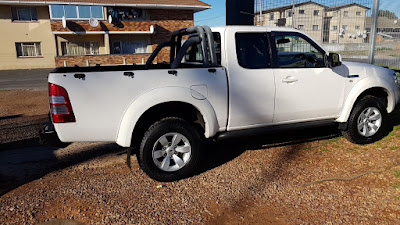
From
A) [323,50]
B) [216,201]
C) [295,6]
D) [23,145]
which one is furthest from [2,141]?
[295,6]

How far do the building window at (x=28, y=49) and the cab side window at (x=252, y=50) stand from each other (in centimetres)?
2926

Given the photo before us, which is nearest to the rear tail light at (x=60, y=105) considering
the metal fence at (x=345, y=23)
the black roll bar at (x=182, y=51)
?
the black roll bar at (x=182, y=51)

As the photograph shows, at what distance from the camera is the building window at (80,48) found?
2975 cm

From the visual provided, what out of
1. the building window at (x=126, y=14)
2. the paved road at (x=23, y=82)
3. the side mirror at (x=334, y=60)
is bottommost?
the paved road at (x=23, y=82)

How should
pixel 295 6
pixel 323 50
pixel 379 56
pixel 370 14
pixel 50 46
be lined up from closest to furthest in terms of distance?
1. pixel 323 50
2. pixel 370 14
3. pixel 379 56
4. pixel 295 6
5. pixel 50 46

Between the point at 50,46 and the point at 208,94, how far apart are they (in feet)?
95.3

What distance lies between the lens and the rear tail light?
144 inches

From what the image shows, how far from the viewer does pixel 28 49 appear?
29.3 metres

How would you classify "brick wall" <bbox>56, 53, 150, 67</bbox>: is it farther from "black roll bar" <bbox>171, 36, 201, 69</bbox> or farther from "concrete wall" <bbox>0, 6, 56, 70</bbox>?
"black roll bar" <bbox>171, 36, 201, 69</bbox>

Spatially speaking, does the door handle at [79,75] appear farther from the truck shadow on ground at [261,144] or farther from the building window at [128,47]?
the building window at [128,47]

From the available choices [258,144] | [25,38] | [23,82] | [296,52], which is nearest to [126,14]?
[25,38]

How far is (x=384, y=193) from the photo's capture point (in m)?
3.68

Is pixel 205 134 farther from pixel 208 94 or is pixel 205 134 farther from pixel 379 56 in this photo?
pixel 379 56

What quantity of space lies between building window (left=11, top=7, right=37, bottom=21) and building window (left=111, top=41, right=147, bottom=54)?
275 inches
